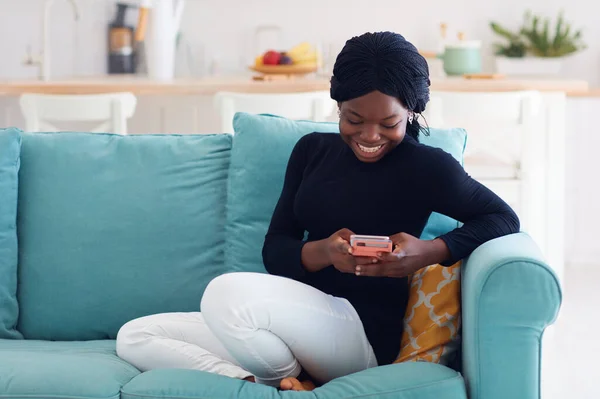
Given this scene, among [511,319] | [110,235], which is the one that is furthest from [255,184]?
[511,319]

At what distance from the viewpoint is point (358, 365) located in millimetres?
1936

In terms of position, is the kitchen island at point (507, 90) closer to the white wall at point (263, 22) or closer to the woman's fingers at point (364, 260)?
the white wall at point (263, 22)

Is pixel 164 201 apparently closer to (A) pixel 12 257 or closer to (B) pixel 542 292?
(A) pixel 12 257

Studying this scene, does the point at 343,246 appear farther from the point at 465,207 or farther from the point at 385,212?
the point at 465,207

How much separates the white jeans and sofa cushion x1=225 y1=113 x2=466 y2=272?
1.14ft

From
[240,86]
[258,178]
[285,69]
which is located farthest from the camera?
[285,69]

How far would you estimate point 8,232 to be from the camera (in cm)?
231

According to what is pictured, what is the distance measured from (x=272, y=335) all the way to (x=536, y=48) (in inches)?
135

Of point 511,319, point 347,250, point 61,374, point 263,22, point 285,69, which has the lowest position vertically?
point 61,374

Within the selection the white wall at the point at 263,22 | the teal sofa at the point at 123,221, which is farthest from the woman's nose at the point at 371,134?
the white wall at the point at 263,22

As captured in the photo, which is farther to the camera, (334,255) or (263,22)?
(263,22)

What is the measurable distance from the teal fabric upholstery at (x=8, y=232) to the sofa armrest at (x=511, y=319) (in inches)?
44.4

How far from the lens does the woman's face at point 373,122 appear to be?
1887 mm

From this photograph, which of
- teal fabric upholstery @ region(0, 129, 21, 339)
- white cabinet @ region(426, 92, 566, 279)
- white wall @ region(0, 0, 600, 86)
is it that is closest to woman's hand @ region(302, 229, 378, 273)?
teal fabric upholstery @ region(0, 129, 21, 339)
